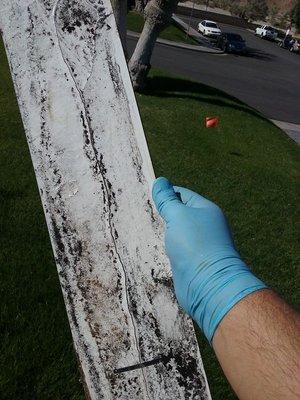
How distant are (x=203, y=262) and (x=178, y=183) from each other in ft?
15.9

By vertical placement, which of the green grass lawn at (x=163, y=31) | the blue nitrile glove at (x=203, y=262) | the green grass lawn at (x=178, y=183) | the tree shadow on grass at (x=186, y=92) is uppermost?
the blue nitrile glove at (x=203, y=262)

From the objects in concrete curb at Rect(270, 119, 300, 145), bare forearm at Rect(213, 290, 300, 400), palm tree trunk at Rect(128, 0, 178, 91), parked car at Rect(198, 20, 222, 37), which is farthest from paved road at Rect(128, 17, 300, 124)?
bare forearm at Rect(213, 290, 300, 400)

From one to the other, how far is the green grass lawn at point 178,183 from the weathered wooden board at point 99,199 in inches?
55.7

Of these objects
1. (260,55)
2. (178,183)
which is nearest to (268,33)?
(260,55)

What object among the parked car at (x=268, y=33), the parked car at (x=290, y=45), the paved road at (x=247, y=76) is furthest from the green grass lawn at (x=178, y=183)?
the parked car at (x=268, y=33)

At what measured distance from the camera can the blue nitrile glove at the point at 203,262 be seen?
148 centimetres

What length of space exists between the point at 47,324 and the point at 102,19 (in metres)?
2.20

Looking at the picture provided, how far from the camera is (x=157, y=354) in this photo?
4.92ft

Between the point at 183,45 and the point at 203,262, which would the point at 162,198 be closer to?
the point at 203,262

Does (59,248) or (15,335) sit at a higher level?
(59,248)

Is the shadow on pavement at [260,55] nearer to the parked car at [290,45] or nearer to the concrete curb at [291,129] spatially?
the parked car at [290,45]

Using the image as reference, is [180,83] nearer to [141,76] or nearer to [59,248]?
[141,76]

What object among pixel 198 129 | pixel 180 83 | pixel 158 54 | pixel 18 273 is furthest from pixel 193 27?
pixel 18 273

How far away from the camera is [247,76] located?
21.1 m
